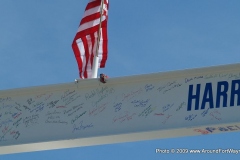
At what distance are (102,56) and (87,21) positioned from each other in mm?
619

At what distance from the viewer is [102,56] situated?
1148cm

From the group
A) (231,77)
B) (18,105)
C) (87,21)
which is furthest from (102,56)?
(231,77)

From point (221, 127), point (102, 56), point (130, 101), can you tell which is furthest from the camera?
point (102, 56)

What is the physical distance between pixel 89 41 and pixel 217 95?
2327mm

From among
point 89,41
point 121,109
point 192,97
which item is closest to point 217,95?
point 192,97

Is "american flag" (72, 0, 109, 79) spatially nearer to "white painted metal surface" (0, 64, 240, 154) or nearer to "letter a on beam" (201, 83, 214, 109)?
"white painted metal surface" (0, 64, 240, 154)

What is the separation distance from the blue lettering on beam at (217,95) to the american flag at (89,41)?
66.3 inches

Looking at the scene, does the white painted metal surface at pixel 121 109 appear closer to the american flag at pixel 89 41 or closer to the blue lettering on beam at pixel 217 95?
the blue lettering on beam at pixel 217 95

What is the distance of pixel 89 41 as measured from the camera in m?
11.6

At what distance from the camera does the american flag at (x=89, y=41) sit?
11.4 m

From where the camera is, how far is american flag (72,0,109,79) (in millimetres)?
11445

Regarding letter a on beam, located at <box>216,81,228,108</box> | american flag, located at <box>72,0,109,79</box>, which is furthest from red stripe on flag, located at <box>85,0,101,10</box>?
letter a on beam, located at <box>216,81,228,108</box>

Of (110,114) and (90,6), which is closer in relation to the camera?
(110,114)

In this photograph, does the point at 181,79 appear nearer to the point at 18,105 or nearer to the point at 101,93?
the point at 101,93
